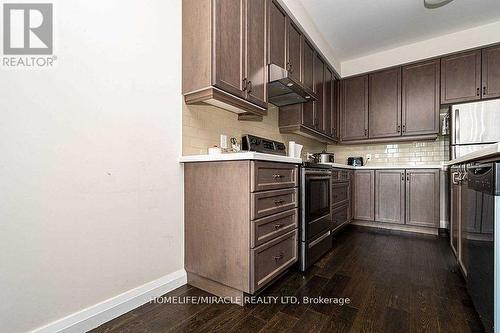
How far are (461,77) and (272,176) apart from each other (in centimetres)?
340

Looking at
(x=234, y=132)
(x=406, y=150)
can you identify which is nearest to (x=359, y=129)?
(x=406, y=150)

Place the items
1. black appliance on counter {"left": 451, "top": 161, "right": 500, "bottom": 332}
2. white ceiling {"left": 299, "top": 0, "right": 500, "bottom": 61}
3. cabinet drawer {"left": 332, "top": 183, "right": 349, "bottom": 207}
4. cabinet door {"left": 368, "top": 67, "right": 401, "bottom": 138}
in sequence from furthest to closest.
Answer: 1. cabinet door {"left": 368, "top": 67, "right": 401, "bottom": 138}
2. cabinet drawer {"left": 332, "top": 183, "right": 349, "bottom": 207}
3. white ceiling {"left": 299, "top": 0, "right": 500, "bottom": 61}
4. black appliance on counter {"left": 451, "top": 161, "right": 500, "bottom": 332}

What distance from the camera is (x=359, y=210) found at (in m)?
3.62

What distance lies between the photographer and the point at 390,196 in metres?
3.42

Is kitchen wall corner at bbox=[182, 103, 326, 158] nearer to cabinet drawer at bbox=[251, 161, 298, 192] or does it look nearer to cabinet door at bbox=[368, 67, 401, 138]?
cabinet drawer at bbox=[251, 161, 298, 192]

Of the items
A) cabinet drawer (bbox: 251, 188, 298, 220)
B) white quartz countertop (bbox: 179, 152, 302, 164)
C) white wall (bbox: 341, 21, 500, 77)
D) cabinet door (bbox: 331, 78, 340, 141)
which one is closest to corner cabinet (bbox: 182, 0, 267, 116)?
white quartz countertop (bbox: 179, 152, 302, 164)

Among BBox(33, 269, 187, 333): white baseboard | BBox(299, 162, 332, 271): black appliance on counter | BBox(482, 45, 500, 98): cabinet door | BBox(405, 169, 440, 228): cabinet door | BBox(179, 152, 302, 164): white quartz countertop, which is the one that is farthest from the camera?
BBox(405, 169, 440, 228): cabinet door

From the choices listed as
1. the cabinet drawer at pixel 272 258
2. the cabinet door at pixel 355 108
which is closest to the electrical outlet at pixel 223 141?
the cabinet drawer at pixel 272 258

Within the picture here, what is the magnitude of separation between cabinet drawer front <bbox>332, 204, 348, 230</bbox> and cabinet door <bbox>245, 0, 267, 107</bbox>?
1615 millimetres

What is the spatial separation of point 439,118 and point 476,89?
51 cm

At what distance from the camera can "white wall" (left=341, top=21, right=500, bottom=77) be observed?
3121 millimetres

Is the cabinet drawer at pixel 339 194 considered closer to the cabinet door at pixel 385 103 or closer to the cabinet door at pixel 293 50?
the cabinet door at pixel 385 103

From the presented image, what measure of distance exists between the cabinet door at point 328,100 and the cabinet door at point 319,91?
5.0 inches

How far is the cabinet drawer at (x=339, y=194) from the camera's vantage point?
9.47ft
